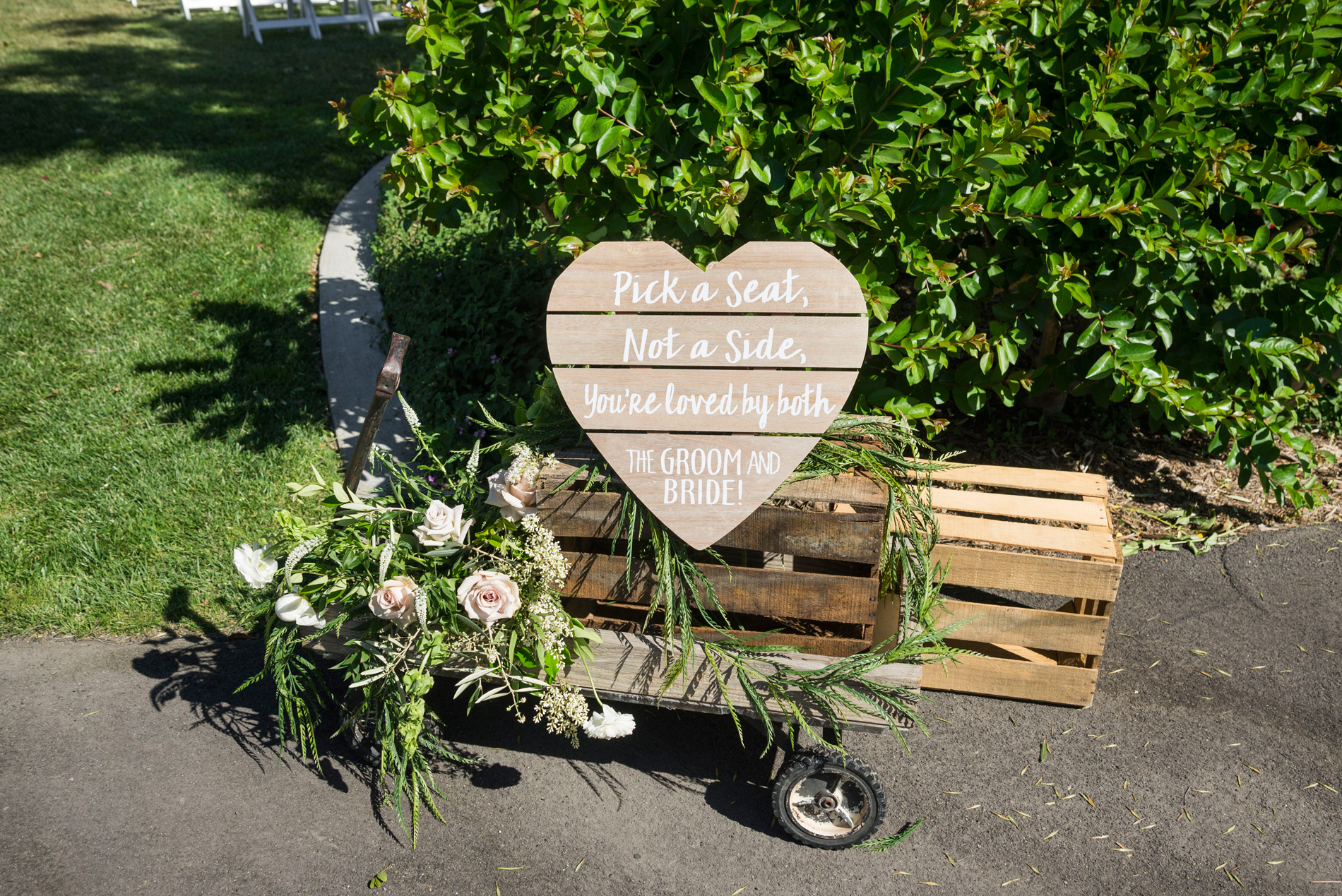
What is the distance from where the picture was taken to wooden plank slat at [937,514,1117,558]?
106 inches

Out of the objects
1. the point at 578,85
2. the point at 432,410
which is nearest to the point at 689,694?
the point at 578,85

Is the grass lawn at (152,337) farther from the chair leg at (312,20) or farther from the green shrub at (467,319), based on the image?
the chair leg at (312,20)

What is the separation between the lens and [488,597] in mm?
2162

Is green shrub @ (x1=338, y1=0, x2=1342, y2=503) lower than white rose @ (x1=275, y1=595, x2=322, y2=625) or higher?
higher

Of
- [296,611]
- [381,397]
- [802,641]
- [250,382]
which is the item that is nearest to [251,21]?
[250,382]

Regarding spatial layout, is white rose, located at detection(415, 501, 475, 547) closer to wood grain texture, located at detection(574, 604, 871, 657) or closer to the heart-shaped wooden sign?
the heart-shaped wooden sign

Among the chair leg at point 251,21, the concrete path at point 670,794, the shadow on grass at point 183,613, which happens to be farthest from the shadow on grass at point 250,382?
the chair leg at point 251,21

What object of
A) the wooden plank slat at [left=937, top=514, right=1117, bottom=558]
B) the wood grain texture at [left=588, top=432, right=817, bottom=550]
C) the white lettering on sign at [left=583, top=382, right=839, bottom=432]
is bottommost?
the wooden plank slat at [left=937, top=514, right=1117, bottom=558]

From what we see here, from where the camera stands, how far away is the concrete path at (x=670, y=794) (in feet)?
7.88

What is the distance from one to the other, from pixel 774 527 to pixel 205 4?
13.5 meters

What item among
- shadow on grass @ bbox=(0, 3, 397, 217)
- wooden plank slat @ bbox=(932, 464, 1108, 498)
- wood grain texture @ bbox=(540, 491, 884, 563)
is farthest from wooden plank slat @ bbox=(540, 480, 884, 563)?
shadow on grass @ bbox=(0, 3, 397, 217)

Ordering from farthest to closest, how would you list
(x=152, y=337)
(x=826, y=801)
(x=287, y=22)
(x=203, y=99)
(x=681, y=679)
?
(x=287, y=22) < (x=203, y=99) < (x=152, y=337) < (x=826, y=801) < (x=681, y=679)

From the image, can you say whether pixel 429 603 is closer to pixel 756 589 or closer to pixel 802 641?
pixel 756 589

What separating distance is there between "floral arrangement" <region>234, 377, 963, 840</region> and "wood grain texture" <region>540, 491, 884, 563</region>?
0.05 metres
